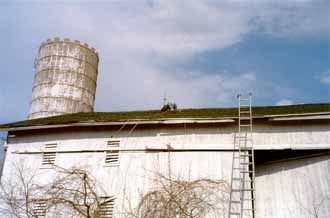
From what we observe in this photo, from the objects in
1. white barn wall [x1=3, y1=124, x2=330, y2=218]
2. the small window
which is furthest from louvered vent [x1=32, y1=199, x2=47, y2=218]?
the small window

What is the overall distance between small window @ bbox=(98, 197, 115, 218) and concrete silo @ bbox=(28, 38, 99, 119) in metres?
10.8

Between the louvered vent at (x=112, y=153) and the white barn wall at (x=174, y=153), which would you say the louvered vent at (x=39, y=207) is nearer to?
the white barn wall at (x=174, y=153)

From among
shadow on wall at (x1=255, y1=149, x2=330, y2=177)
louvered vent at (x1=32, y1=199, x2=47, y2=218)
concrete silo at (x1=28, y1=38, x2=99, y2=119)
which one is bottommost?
louvered vent at (x1=32, y1=199, x2=47, y2=218)

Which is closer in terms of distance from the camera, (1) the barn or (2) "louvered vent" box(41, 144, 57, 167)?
(1) the barn

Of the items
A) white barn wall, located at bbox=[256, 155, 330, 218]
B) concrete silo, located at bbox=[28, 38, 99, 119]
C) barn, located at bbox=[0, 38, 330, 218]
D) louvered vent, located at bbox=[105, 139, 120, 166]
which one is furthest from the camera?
concrete silo, located at bbox=[28, 38, 99, 119]

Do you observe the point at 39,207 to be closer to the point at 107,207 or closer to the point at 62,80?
the point at 107,207

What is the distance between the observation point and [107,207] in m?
13.0

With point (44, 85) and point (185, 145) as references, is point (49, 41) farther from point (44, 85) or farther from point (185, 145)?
point (185, 145)

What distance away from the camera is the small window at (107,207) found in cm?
1283

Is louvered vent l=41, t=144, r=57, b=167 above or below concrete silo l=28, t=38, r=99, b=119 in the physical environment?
below

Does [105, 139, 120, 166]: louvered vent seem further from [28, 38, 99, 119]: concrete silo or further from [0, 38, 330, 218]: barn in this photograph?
[28, 38, 99, 119]: concrete silo

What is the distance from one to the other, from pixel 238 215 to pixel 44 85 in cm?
1501

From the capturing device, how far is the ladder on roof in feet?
39.9

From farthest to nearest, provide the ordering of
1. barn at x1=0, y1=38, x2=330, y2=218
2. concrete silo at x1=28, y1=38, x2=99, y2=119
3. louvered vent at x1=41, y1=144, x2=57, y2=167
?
concrete silo at x1=28, y1=38, x2=99, y2=119 → louvered vent at x1=41, y1=144, x2=57, y2=167 → barn at x1=0, y1=38, x2=330, y2=218
